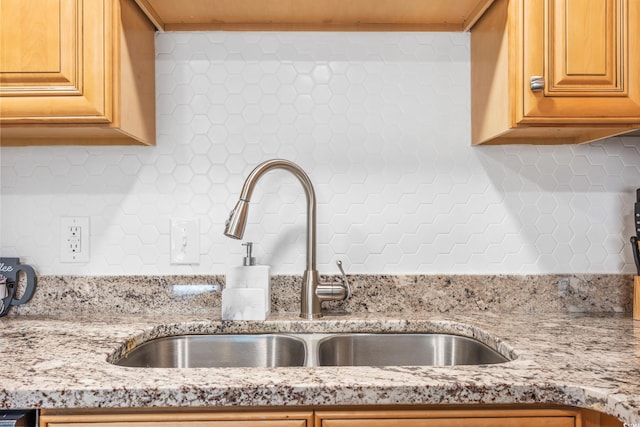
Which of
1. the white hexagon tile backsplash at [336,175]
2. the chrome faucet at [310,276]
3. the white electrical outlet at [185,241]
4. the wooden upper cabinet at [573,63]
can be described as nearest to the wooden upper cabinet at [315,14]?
the white hexagon tile backsplash at [336,175]

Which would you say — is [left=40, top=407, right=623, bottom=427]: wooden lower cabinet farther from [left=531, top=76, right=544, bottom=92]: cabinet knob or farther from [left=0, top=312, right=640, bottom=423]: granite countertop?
[left=531, top=76, right=544, bottom=92]: cabinet knob

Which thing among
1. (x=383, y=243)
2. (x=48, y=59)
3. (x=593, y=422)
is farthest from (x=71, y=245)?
(x=593, y=422)

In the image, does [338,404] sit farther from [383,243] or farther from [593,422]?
[383,243]

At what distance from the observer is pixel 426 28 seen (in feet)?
5.00

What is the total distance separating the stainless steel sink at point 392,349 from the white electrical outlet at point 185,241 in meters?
0.50

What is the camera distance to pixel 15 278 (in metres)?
1.48

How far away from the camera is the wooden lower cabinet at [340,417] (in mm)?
848

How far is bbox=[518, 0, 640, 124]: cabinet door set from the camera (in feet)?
3.89

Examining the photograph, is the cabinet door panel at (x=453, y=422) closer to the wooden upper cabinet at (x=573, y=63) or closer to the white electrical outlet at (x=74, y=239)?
the wooden upper cabinet at (x=573, y=63)

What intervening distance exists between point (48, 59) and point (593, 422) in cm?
137

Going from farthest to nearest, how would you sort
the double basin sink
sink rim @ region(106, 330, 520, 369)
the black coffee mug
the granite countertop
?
the black coffee mug < the double basin sink < sink rim @ region(106, 330, 520, 369) < the granite countertop

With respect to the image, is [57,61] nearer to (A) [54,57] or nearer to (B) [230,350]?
(A) [54,57]

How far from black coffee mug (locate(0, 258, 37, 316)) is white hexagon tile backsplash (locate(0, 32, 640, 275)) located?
0.06 meters

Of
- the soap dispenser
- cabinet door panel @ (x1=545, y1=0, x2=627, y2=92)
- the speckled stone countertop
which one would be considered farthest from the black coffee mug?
cabinet door panel @ (x1=545, y1=0, x2=627, y2=92)
